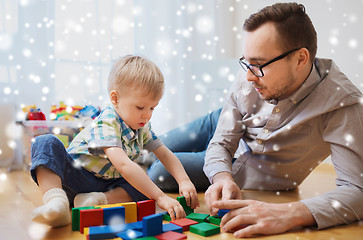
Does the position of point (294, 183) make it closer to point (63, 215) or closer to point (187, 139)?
point (187, 139)

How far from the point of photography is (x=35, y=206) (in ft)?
4.17

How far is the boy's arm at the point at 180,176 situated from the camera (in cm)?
115

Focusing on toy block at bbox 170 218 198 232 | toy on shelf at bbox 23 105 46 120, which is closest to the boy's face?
toy block at bbox 170 218 198 232

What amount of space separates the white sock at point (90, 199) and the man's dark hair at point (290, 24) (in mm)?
791

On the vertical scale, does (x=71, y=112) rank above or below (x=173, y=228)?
above

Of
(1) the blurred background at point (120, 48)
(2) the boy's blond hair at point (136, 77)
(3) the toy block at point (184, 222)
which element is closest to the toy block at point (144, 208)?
(3) the toy block at point (184, 222)

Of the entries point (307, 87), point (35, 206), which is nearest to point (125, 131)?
point (35, 206)

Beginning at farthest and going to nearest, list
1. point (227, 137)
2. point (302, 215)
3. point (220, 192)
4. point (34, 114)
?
point (34, 114)
point (227, 137)
point (220, 192)
point (302, 215)

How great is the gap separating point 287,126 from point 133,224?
0.64m

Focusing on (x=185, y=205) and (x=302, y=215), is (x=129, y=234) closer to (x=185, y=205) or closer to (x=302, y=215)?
(x=185, y=205)

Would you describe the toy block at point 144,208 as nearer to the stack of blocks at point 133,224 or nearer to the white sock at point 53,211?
the stack of blocks at point 133,224

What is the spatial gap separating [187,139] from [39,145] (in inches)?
36.1

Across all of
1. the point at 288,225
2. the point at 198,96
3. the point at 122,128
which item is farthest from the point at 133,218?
the point at 198,96

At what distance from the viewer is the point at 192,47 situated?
Result: 3.09 metres
